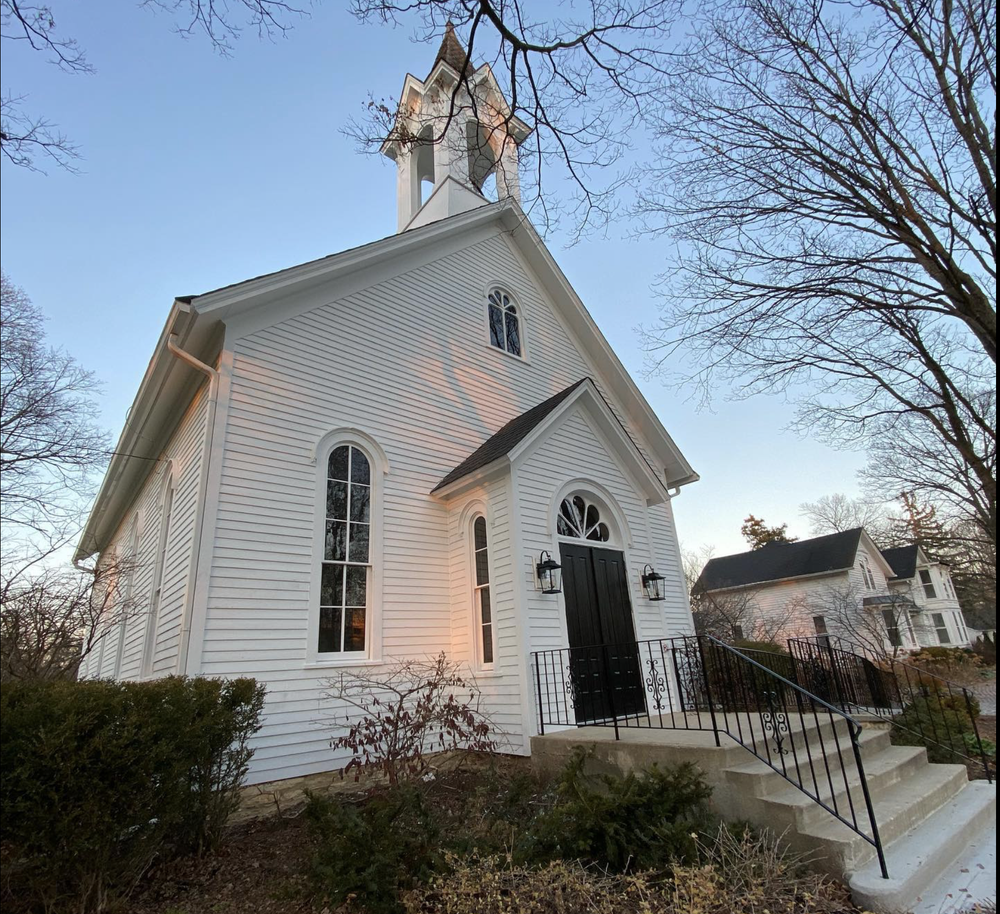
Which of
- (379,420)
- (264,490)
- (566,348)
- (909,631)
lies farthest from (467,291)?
(909,631)

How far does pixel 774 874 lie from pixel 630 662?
501cm

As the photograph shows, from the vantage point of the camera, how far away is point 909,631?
29250 mm

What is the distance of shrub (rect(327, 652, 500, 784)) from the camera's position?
17.5 feet

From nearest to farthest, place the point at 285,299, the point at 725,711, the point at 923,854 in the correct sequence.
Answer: the point at 923,854
the point at 725,711
the point at 285,299

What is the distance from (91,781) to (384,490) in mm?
5078

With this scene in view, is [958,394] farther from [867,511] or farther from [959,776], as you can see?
[867,511]

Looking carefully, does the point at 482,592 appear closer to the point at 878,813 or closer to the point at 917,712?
the point at 878,813

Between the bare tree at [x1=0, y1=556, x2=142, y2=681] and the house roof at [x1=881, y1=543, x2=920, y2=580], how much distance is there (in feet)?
121

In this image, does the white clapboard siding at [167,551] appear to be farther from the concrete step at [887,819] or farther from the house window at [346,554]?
the concrete step at [887,819]

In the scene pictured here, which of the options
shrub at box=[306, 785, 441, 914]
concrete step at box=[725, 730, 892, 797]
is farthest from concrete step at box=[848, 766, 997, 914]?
shrub at box=[306, 785, 441, 914]

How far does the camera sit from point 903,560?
1310 inches

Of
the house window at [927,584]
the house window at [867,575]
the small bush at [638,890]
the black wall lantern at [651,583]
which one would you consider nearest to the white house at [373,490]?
the black wall lantern at [651,583]

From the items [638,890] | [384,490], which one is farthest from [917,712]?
[384,490]

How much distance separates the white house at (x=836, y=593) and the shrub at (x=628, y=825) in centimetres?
2310
